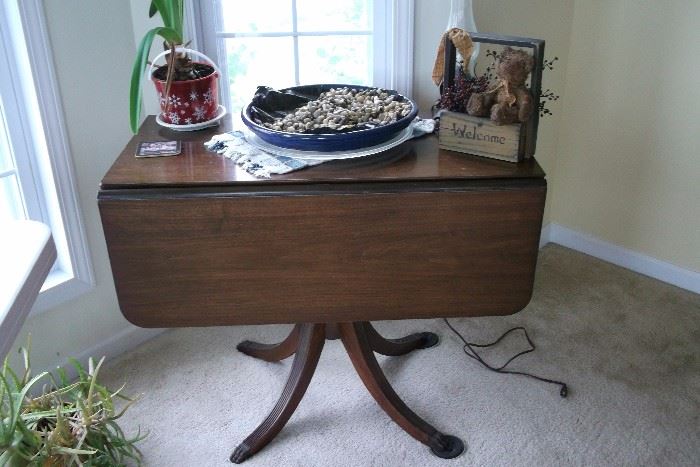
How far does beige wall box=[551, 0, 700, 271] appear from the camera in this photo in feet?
6.98

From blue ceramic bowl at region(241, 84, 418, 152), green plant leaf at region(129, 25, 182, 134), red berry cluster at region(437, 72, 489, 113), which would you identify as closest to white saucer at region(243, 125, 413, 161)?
blue ceramic bowl at region(241, 84, 418, 152)

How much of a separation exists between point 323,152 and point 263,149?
14 centimetres

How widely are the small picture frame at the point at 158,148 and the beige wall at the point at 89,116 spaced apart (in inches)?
12.9

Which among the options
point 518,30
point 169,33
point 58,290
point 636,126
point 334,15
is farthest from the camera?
point 636,126

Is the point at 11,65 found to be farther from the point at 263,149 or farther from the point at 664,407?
the point at 664,407

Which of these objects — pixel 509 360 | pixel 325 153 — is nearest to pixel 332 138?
pixel 325 153

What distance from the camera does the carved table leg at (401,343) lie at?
1.93 m

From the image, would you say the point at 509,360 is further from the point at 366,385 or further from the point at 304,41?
the point at 304,41

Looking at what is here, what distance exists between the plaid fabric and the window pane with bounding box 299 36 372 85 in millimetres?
519

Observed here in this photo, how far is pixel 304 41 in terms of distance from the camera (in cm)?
195

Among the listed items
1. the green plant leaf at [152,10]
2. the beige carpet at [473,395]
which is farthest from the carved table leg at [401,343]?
the green plant leaf at [152,10]

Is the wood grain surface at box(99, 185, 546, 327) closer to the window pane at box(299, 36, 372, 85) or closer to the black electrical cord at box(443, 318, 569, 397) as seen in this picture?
the black electrical cord at box(443, 318, 569, 397)

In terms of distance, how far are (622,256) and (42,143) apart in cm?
199

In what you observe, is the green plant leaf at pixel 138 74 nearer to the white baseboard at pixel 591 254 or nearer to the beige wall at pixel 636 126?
the white baseboard at pixel 591 254
